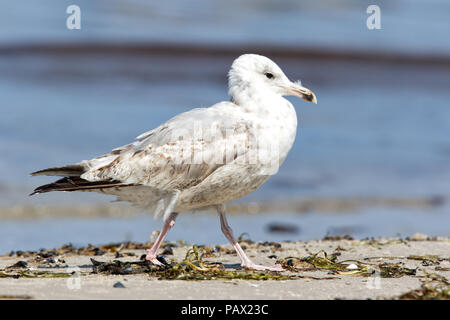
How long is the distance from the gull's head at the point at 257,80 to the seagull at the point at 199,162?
1.9 inches

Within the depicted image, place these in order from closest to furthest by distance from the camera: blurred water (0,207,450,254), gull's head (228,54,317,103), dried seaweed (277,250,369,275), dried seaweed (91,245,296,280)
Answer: dried seaweed (91,245,296,280)
dried seaweed (277,250,369,275)
gull's head (228,54,317,103)
blurred water (0,207,450,254)

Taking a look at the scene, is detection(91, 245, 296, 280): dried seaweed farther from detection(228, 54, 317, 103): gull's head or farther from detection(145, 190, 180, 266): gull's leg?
detection(228, 54, 317, 103): gull's head

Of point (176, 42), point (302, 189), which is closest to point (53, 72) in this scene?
point (176, 42)

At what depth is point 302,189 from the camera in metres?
11.1

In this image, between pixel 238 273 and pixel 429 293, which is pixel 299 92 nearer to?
pixel 238 273

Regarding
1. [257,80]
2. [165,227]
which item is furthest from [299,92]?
[165,227]

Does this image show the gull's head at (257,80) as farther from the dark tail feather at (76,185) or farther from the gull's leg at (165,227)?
the dark tail feather at (76,185)

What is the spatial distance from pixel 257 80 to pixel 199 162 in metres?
0.92

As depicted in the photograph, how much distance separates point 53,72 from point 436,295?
15472 mm

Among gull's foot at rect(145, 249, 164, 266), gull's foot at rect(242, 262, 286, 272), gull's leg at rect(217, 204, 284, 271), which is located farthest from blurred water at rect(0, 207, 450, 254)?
gull's foot at rect(242, 262, 286, 272)

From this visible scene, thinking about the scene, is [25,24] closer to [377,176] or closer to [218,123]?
[377,176]

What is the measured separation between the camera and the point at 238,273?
5770 millimetres

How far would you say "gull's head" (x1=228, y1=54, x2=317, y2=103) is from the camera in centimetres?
639

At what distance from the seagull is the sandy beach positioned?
46 cm
